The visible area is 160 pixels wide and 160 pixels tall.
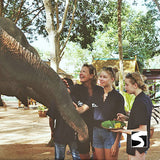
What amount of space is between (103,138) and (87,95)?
1.03 feet

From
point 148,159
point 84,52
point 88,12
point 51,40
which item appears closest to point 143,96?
point 148,159

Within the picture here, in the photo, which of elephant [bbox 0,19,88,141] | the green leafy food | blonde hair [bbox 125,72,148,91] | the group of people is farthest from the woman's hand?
blonde hair [bbox 125,72,148,91]

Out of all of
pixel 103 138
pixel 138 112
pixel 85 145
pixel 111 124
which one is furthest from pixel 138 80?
pixel 85 145

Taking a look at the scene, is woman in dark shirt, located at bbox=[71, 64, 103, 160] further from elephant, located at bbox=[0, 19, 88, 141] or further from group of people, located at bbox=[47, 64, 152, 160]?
→ elephant, located at bbox=[0, 19, 88, 141]

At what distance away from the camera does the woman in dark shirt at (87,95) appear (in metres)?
1.66

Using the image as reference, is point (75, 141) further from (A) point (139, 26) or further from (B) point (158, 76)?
(B) point (158, 76)

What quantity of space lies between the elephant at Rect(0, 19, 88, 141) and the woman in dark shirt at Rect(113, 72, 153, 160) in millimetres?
309

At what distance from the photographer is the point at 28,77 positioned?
125 centimetres

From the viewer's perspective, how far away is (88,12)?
16.7 feet

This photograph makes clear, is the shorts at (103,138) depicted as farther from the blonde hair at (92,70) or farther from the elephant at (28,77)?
the blonde hair at (92,70)

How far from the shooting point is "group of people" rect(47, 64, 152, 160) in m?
1.45

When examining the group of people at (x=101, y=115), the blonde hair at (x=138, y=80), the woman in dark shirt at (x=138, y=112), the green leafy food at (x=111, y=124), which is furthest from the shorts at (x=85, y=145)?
the blonde hair at (x=138, y=80)

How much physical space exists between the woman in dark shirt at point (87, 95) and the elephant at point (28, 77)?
0.25 m

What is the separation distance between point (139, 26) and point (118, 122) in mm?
6414
